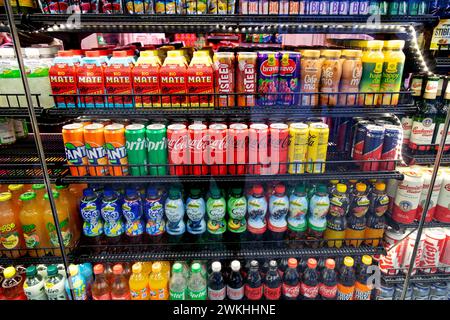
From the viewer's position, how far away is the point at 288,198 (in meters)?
1.78

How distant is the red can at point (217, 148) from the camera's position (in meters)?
1.54

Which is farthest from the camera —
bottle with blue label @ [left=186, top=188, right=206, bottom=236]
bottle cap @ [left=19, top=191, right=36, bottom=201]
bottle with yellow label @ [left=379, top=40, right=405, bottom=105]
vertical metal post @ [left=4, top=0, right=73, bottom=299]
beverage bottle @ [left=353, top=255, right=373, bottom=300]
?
beverage bottle @ [left=353, top=255, right=373, bottom=300]

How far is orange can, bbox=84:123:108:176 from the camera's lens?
5.03ft

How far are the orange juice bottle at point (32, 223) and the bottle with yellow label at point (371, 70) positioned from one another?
1.81 meters

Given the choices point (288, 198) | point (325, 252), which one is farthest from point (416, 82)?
point (325, 252)

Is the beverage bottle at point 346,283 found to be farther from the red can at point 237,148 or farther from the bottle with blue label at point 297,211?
the red can at point 237,148

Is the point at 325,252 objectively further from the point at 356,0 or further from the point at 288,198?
the point at 356,0

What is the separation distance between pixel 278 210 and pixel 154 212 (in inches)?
27.2

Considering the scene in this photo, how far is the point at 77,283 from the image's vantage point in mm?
1710

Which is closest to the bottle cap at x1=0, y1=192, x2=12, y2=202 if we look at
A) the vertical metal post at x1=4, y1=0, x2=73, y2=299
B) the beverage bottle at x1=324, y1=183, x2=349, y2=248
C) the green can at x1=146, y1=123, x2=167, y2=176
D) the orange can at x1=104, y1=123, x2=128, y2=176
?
the vertical metal post at x1=4, y1=0, x2=73, y2=299

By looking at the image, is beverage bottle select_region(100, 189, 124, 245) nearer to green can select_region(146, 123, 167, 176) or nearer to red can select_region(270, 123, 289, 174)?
green can select_region(146, 123, 167, 176)

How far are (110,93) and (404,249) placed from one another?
76.1 inches

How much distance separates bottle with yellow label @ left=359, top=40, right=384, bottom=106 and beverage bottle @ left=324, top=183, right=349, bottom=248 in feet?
1.67

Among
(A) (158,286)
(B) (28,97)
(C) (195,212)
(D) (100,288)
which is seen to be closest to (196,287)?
(A) (158,286)
